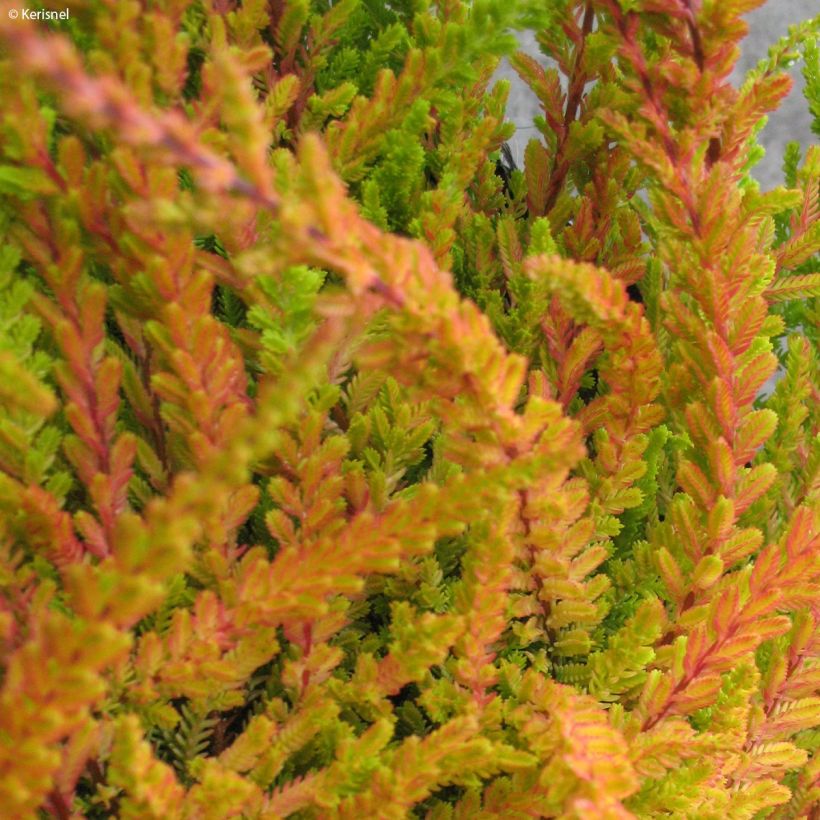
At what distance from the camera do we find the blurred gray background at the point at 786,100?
1.68 meters

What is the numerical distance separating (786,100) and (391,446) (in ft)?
4.90

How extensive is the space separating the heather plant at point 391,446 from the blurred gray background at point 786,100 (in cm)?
106

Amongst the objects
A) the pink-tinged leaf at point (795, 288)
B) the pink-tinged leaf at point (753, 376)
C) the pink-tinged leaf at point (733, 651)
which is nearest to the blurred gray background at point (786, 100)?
the pink-tinged leaf at point (795, 288)

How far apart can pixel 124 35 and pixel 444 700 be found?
0.39 m

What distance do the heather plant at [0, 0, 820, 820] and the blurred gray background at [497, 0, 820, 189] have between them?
1.06 meters

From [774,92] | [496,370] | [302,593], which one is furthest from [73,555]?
[774,92]

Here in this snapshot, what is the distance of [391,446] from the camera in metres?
0.55

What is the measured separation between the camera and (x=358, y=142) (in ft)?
1.87

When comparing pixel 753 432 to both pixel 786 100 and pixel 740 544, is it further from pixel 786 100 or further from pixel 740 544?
pixel 786 100

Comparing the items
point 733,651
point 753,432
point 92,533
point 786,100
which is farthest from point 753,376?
point 786,100

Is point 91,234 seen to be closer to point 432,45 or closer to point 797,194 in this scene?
point 432,45

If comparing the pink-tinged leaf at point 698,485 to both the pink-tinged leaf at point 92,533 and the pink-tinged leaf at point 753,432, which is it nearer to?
the pink-tinged leaf at point 753,432

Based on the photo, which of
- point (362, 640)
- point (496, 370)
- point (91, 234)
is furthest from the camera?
point (362, 640)

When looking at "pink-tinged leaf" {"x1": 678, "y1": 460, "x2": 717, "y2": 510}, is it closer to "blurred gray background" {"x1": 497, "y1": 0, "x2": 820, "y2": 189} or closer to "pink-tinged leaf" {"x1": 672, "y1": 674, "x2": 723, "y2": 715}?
"pink-tinged leaf" {"x1": 672, "y1": 674, "x2": 723, "y2": 715}
